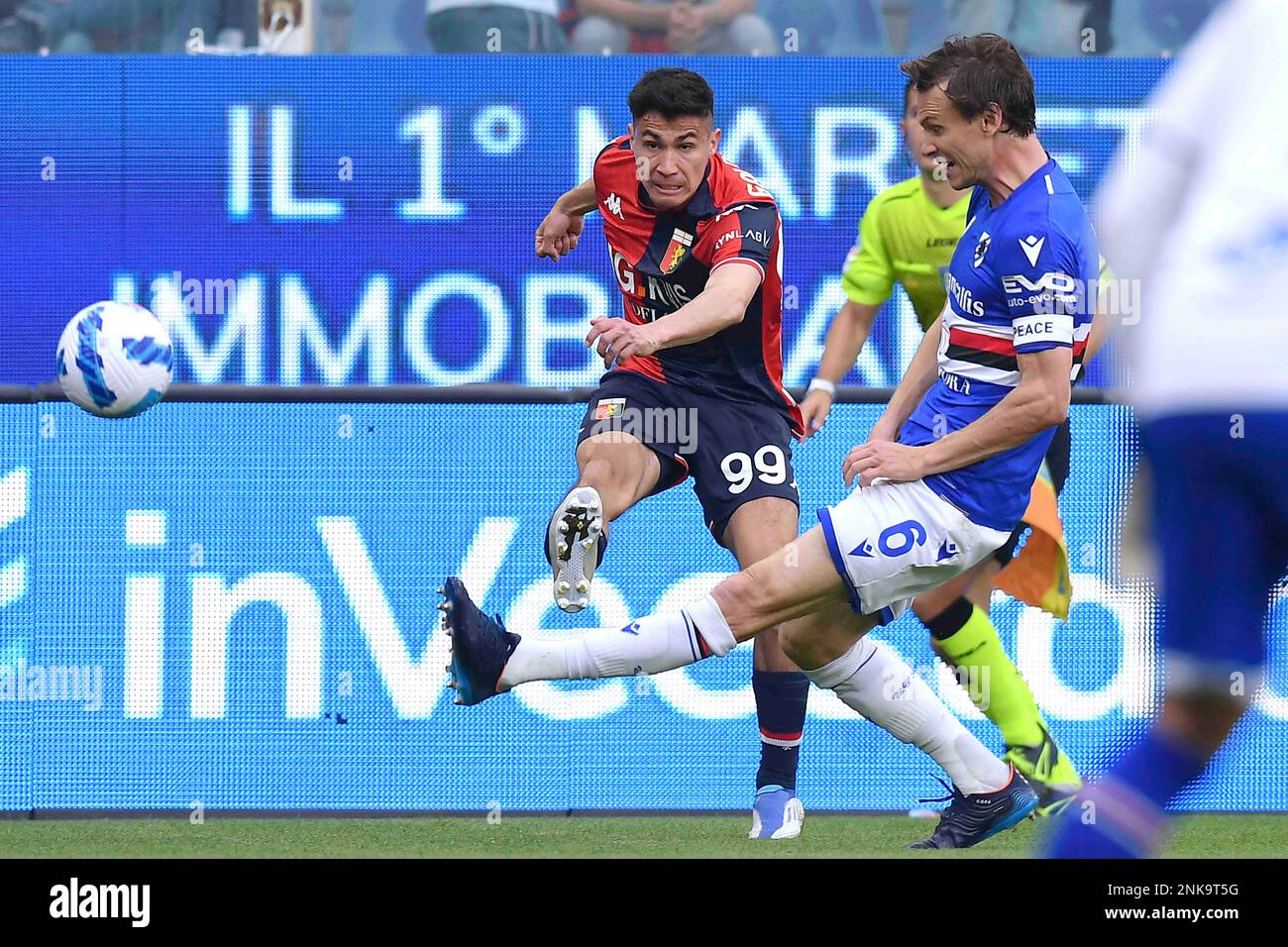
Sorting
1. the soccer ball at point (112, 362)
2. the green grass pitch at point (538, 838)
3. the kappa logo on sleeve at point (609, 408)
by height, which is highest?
the soccer ball at point (112, 362)

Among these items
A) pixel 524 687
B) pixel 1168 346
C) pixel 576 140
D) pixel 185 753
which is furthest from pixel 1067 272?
pixel 576 140

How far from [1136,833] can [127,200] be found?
6590 millimetres

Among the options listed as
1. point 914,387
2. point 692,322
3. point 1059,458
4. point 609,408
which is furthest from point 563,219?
point 1059,458

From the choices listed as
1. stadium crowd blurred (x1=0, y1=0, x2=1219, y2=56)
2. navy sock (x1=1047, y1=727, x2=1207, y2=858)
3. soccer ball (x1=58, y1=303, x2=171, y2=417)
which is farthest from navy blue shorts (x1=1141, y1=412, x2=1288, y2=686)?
stadium crowd blurred (x1=0, y1=0, x2=1219, y2=56)

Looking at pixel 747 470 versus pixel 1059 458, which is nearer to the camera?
pixel 747 470

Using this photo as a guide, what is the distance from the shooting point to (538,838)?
16.9ft

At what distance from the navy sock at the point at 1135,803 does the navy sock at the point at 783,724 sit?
6.61ft

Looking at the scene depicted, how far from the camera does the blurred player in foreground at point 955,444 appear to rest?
4074mm

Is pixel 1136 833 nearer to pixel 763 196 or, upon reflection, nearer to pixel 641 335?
pixel 641 335

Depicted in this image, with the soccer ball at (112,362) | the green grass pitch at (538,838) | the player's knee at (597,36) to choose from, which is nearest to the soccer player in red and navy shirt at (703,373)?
the green grass pitch at (538,838)

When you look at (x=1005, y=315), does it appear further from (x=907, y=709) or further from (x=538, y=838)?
(x=538, y=838)

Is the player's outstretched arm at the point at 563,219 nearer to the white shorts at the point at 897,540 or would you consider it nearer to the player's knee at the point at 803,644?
the player's knee at the point at 803,644

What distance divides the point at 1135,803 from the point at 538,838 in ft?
7.54

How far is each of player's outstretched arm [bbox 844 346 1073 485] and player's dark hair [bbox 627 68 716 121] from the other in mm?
1297
